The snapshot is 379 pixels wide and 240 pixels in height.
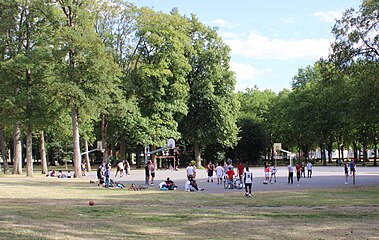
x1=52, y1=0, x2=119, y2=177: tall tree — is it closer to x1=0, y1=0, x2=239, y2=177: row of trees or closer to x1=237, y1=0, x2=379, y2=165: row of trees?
x1=0, y1=0, x2=239, y2=177: row of trees

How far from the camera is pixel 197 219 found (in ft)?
48.0

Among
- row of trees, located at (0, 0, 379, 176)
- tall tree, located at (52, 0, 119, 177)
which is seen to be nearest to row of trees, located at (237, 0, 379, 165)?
row of trees, located at (0, 0, 379, 176)

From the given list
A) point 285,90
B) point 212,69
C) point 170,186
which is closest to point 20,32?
point 170,186

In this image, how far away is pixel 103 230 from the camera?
12.2 m

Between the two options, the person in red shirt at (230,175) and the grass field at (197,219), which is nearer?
the grass field at (197,219)

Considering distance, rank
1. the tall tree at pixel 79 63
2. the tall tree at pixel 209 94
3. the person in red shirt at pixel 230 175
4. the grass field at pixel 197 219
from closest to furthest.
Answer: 1. the grass field at pixel 197 219
2. the person in red shirt at pixel 230 175
3. the tall tree at pixel 79 63
4. the tall tree at pixel 209 94

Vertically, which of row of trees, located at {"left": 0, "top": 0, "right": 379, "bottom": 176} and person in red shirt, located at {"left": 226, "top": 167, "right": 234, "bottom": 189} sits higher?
row of trees, located at {"left": 0, "top": 0, "right": 379, "bottom": 176}

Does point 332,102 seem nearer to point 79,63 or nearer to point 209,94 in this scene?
point 209,94

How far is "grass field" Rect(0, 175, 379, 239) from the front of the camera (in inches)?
460

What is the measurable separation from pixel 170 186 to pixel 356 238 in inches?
751

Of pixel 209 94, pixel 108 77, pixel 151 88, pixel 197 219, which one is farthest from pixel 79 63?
pixel 197 219

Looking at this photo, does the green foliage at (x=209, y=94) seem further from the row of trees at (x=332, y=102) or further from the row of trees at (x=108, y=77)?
the row of trees at (x=332, y=102)

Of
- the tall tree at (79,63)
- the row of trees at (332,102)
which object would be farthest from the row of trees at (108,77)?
the row of trees at (332,102)

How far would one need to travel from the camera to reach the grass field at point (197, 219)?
11680 mm
